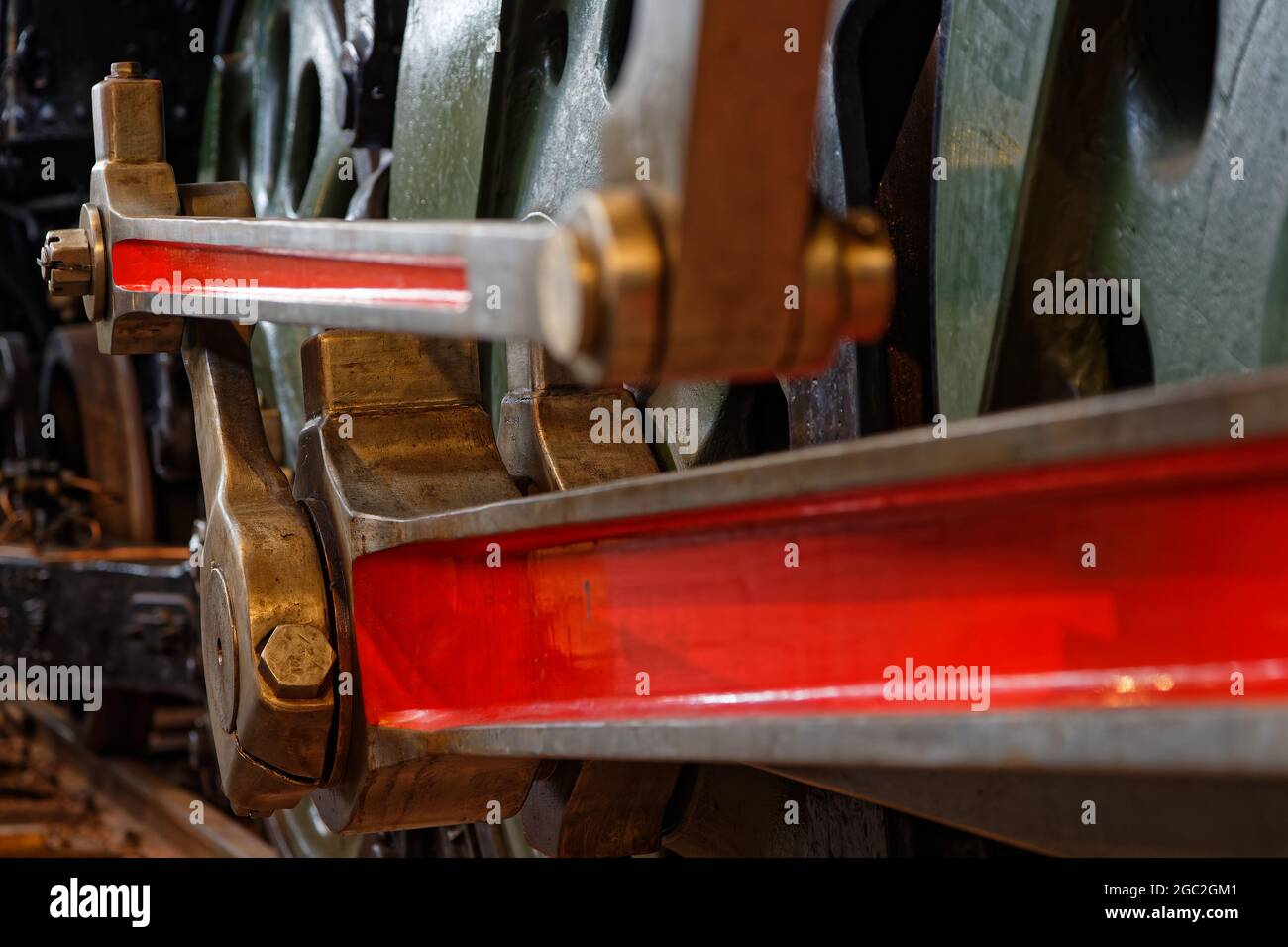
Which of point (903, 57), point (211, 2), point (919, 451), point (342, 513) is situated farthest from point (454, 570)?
point (211, 2)

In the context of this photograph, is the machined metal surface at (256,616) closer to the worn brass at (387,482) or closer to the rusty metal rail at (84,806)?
the worn brass at (387,482)

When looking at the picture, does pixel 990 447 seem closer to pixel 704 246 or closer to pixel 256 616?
pixel 704 246

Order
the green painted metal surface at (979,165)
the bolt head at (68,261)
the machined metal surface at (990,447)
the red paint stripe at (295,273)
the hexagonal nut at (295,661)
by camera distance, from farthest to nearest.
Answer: the bolt head at (68,261) → the hexagonal nut at (295,661) → the green painted metal surface at (979,165) → the red paint stripe at (295,273) → the machined metal surface at (990,447)

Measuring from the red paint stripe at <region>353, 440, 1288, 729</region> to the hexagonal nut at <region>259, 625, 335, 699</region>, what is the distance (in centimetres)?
10

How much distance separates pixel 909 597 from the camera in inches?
30.9

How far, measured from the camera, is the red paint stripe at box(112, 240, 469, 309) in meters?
0.77

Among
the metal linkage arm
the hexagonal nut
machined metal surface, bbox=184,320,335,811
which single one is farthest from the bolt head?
the metal linkage arm

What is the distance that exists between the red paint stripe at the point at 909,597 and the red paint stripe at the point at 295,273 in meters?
0.20

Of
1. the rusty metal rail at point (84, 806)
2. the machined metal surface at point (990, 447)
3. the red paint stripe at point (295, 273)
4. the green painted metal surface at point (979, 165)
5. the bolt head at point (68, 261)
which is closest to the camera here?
A: the machined metal surface at point (990, 447)

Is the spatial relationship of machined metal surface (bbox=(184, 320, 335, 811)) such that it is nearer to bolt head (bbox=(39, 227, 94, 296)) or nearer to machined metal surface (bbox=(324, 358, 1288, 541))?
bolt head (bbox=(39, 227, 94, 296))

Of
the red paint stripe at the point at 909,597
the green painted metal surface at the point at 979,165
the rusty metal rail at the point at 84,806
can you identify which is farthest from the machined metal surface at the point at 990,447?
the rusty metal rail at the point at 84,806

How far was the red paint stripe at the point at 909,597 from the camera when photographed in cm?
64

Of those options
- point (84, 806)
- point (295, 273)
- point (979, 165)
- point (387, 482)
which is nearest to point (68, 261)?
point (387, 482)

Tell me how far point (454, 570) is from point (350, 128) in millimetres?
897
